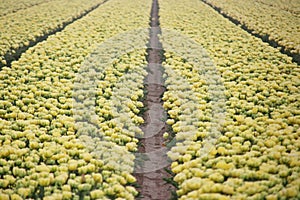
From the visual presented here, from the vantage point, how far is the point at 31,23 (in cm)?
1320

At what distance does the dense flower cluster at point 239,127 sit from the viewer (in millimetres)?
3650

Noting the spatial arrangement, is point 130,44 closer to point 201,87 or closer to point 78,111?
point 201,87

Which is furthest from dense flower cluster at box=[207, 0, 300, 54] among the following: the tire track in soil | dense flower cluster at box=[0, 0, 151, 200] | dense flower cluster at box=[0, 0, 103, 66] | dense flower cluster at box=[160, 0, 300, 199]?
dense flower cluster at box=[0, 0, 103, 66]

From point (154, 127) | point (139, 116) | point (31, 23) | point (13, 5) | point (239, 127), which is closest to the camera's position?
point (239, 127)

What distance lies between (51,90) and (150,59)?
4464 millimetres

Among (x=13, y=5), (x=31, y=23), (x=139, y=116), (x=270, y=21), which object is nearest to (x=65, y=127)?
(x=139, y=116)

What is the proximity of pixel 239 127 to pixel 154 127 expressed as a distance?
1.90 m

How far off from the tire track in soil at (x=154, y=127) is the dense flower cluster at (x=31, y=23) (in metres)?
4.32

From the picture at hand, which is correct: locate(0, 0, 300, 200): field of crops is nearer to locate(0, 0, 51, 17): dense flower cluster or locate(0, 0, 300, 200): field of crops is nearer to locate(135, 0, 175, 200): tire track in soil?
locate(135, 0, 175, 200): tire track in soil

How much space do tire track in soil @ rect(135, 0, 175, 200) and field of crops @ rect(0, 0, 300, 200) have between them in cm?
6

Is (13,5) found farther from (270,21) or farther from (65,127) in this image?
(65,127)

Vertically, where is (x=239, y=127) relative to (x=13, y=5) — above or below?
below

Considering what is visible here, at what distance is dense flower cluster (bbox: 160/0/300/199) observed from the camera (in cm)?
365

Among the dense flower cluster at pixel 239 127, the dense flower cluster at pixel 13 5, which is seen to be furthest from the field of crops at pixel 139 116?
the dense flower cluster at pixel 13 5
